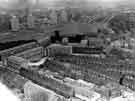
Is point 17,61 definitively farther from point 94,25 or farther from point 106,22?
point 106,22

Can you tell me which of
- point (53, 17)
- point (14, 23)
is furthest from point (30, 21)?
point (53, 17)

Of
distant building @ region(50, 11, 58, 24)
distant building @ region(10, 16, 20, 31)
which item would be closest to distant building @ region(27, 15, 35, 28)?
distant building @ region(10, 16, 20, 31)

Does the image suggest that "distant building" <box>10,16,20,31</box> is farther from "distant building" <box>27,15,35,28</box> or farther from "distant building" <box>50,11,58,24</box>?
"distant building" <box>50,11,58,24</box>

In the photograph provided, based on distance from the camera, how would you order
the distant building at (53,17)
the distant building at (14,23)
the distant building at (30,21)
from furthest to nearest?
the distant building at (53,17) < the distant building at (30,21) < the distant building at (14,23)

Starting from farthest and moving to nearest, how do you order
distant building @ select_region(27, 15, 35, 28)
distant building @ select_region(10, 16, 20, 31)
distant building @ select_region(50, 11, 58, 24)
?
distant building @ select_region(50, 11, 58, 24), distant building @ select_region(27, 15, 35, 28), distant building @ select_region(10, 16, 20, 31)

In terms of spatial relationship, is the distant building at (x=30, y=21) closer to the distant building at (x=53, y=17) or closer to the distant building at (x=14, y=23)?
the distant building at (x=14, y=23)

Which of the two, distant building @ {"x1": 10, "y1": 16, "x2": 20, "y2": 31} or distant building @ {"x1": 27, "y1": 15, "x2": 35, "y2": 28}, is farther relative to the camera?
distant building @ {"x1": 27, "y1": 15, "x2": 35, "y2": 28}

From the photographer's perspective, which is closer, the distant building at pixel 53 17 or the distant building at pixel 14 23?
the distant building at pixel 14 23

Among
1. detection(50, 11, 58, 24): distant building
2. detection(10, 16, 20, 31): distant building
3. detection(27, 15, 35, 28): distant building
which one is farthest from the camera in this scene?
detection(50, 11, 58, 24): distant building

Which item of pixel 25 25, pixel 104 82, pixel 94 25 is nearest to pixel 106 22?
pixel 94 25

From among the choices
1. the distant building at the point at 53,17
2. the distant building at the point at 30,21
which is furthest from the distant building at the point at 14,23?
the distant building at the point at 53,17

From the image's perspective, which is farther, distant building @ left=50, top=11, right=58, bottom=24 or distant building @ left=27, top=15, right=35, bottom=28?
distant building @ left=50, top=11, right=58, bottom=24
